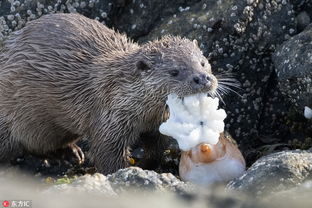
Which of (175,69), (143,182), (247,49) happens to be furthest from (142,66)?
(143,182)

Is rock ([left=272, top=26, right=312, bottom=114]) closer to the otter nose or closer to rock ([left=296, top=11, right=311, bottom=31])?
rock ([left=296, top=11, right=311, bottom=31])

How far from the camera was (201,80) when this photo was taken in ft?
17.7

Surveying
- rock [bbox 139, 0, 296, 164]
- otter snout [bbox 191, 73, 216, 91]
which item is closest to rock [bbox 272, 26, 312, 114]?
rock [bbox 139, 0, 296, 164]

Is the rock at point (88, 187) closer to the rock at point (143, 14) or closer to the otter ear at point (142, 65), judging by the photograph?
the otter ear at point (142, 65)

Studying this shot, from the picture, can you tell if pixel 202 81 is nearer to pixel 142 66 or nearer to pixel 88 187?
pixel 142 66

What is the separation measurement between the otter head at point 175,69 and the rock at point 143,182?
1052 millimetres

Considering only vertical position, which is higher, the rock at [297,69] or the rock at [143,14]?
the rock at [143,14]

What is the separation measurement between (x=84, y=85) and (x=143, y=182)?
1.89 metres

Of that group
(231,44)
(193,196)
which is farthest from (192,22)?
(193,196)

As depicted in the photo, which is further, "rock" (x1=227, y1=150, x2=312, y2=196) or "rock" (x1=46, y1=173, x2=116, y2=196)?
"rock" (x1=227, y1=150, x2=312, y2=196)

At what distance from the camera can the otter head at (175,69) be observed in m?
5.43

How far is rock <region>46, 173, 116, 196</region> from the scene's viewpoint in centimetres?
404

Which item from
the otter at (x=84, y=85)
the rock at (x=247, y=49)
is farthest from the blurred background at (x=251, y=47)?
the otter at (x=84, y=85)

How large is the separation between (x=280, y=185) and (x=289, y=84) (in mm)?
1852
